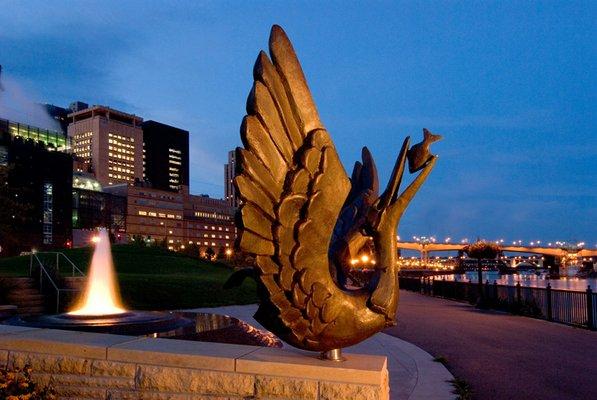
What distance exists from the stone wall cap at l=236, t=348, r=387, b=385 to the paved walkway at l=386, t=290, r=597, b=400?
3798 millimetres

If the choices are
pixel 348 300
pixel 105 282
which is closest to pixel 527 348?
pixel 348 300

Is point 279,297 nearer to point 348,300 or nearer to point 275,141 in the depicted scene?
point 348,300

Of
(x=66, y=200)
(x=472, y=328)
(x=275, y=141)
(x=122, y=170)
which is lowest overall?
(x=472, y=328)

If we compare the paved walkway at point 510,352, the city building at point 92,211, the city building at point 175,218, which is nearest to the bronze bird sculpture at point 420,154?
the paved walkway at point 510,352

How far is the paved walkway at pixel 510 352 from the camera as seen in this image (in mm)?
8383

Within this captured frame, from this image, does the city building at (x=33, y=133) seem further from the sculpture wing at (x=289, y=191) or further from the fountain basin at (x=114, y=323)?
the sculpture wing at (x=289, y=191)

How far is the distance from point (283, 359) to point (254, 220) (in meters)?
1.33

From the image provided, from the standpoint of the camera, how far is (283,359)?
495 centimetres

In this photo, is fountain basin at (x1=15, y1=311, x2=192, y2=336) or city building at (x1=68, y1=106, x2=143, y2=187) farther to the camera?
city building at (x1=68, y1=106, x2=143, y2=187)

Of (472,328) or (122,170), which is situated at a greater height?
(122,170)

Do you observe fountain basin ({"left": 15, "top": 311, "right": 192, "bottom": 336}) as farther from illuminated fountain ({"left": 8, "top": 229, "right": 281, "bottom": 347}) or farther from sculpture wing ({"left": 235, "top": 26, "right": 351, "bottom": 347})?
sculpture wing ({"left": 235, "top": 26, "right": 351, "bottom": 347})

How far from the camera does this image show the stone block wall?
4.66 m

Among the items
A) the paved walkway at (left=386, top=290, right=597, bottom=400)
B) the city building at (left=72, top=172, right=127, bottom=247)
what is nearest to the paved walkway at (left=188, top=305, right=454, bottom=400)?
the paved walkway at (left=386, top=290, right=597, bottom=400)

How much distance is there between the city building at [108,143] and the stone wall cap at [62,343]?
181 metres
